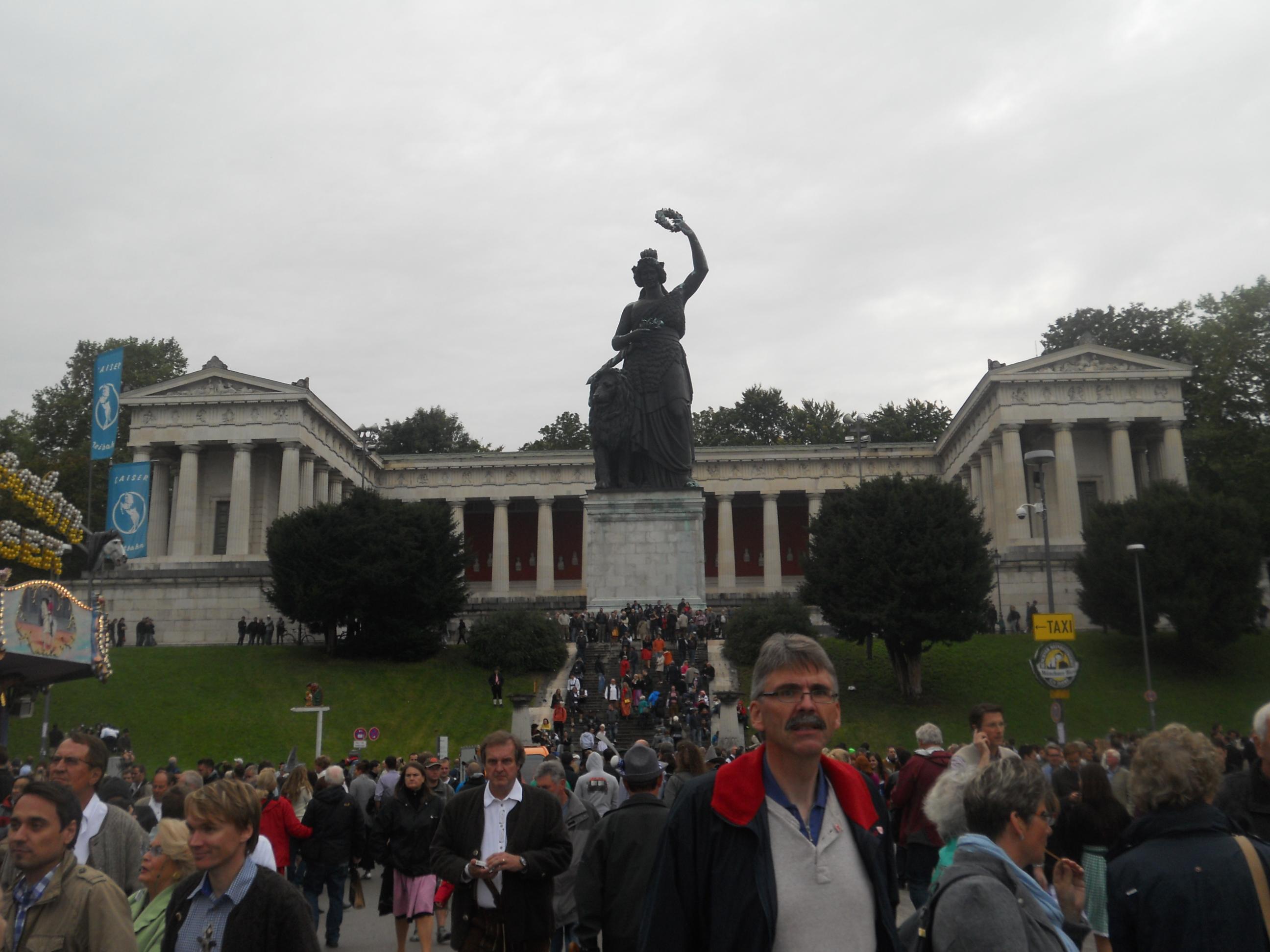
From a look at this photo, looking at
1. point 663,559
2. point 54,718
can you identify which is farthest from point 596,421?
point 54,718

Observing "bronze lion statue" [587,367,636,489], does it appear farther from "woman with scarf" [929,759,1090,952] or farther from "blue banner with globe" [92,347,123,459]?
"woman with scarf" [929,759,1090,952]

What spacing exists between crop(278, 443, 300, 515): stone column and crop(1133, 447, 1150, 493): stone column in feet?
158

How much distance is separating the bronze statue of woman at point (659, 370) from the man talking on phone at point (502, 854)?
25552 millimetres

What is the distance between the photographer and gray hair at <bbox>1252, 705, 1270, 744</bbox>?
18.2 feet

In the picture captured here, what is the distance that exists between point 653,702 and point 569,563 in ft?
152

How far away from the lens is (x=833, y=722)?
152 inches

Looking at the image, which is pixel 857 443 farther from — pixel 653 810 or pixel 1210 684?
pixel 653 810

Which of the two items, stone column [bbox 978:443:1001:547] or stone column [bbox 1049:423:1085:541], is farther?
stone column [bbox 978:443:1001:547]

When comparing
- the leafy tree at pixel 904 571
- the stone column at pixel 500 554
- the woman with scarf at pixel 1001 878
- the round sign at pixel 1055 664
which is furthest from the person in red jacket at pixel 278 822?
the stone column at pixel 500 554

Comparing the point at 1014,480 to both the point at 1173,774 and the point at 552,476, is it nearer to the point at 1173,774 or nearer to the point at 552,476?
the point at 552,476

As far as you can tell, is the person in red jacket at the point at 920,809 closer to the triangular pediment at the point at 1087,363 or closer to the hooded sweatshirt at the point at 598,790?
the hooded sweatshirt at the point at 598,790

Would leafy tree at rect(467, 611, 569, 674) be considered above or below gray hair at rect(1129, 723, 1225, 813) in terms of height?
above

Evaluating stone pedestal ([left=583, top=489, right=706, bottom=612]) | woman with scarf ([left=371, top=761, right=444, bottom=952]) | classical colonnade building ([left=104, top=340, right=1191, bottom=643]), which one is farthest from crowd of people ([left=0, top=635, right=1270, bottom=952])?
classical colonnade building ([left=104, top=340, right=1191, bottom=643])

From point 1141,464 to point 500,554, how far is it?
3902 cm
